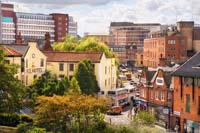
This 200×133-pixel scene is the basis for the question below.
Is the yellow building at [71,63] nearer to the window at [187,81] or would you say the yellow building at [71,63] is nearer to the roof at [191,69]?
the roof at [191,69]

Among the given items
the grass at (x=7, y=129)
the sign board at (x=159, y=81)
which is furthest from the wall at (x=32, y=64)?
the grass at (x=7, y=129)

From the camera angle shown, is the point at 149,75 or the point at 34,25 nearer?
the point at 149,75

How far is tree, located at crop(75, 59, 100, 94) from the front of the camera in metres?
60.9

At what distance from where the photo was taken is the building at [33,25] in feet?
581

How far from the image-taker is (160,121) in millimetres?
50062

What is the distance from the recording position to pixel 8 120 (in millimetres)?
39094

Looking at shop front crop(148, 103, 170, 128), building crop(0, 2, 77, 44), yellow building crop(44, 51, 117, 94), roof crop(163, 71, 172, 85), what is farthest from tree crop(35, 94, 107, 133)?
building crop(0, 2, 77, 44)

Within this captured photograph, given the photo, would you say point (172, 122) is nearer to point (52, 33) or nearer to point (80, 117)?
point (80, 117)

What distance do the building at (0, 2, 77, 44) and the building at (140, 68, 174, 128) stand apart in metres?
127

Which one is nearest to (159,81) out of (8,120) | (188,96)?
(188,96)

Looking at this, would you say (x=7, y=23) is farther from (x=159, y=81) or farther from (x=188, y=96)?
(x=188, y=96)

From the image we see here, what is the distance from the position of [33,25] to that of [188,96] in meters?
154

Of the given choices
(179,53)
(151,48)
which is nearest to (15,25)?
(151,48)

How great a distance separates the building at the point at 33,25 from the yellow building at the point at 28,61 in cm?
11727
